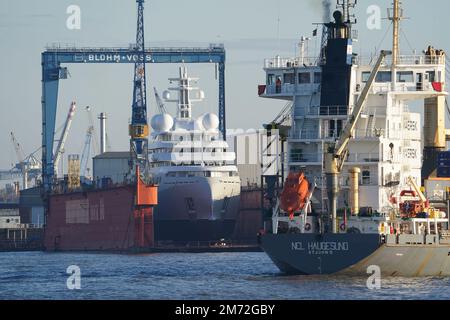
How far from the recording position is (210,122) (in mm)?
116562

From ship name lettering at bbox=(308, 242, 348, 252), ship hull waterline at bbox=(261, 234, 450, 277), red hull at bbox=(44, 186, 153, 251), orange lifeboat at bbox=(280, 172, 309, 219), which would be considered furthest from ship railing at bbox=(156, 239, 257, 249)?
ship name lettering at bbox=(308, 242, 348, 252)

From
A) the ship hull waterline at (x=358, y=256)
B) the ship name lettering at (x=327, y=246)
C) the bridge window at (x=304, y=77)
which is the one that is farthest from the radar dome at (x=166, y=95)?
the ship name lettering at (x=327, y=246)

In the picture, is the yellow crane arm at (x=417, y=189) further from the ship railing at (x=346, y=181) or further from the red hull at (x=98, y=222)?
the red hull at (x=98, y=222)

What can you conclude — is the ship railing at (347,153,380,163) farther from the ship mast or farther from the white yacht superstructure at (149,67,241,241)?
the white yacht superstructure at (149,67,241,241)

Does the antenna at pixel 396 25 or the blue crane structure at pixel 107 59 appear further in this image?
the blue crane structure at pixel 107 59

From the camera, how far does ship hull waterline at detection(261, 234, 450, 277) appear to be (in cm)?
6194

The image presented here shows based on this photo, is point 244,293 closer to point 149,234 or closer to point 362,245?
point 362,245

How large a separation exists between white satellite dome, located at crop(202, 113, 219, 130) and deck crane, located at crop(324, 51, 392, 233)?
164 feet

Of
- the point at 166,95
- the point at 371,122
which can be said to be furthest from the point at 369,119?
the point at 166,95

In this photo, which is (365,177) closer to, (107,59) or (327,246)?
(327,246)

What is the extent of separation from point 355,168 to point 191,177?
48284 mm

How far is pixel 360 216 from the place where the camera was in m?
63.9

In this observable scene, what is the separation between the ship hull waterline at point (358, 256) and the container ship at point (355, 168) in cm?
4

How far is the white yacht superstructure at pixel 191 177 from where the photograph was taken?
111 m
